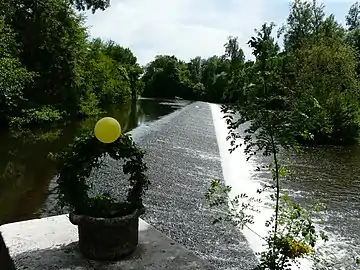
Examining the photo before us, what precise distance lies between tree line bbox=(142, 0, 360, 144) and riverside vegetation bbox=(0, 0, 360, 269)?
0.5 inches

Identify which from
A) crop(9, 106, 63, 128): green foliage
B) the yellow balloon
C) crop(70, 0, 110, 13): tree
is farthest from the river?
crop(70, 0, 110, 13): tree

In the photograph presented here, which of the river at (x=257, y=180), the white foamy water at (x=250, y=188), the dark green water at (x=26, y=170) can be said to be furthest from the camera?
the dark green water at (x=26, y=170)

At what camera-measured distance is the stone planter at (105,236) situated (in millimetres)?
3459

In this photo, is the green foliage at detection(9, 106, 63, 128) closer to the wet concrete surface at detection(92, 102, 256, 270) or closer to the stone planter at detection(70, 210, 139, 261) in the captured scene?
the wet concrete surface at detection(92, 102, 256, 270)

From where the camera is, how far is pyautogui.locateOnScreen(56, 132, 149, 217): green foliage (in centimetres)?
359

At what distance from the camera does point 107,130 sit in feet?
11.5

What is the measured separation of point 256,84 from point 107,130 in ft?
4.72

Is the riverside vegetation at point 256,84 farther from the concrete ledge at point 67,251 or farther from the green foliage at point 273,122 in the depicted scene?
the concrete ledge at point 67,251

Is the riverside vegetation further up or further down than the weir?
further up

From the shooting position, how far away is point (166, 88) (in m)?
65.9

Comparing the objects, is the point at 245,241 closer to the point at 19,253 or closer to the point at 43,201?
the point at 19,253

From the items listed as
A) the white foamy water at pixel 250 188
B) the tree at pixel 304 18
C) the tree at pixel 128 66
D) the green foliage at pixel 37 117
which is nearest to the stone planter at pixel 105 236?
the white foamy water at pixel 250 188

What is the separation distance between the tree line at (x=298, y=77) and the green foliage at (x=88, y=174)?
3.53 ft

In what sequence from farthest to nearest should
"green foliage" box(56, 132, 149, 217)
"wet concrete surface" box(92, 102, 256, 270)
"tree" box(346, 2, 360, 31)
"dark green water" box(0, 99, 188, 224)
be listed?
"tree" box(346, 2, 360, 31), "dark green water" box(0, 99, 188, 224), "wet concrete surface" box(92, 102, 256, 270), "green foliage" box(56, 132, 149, 217)
